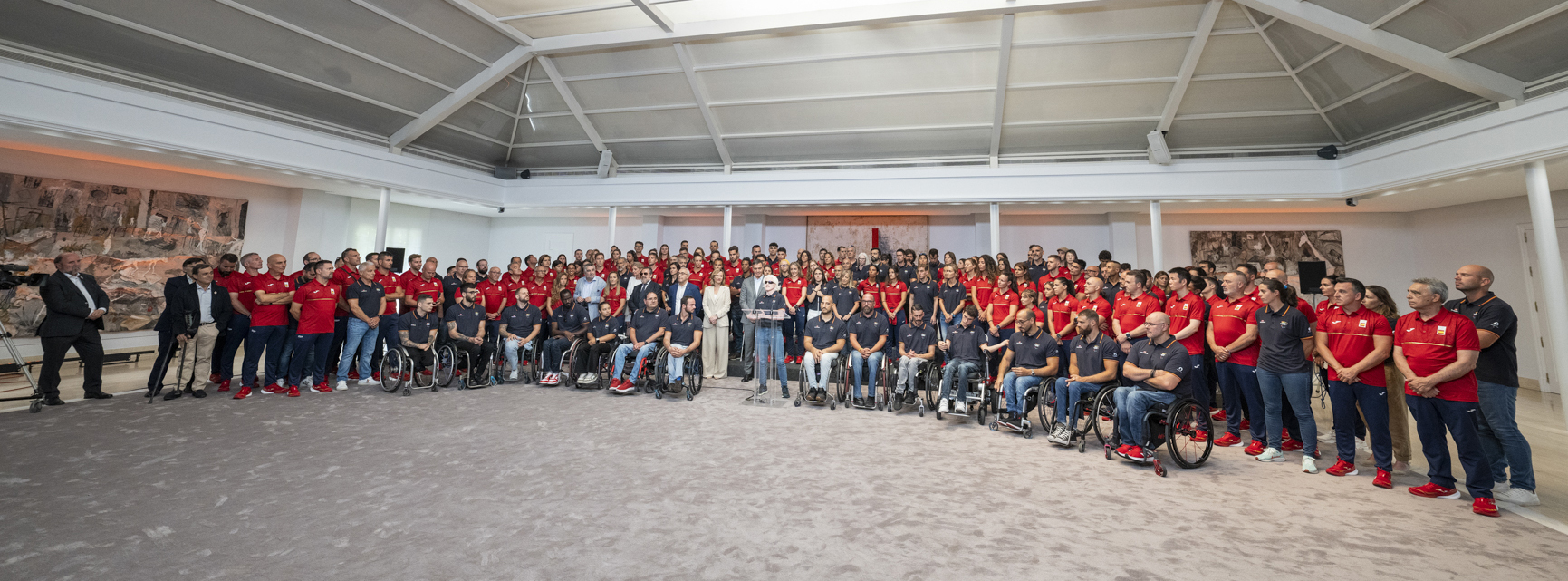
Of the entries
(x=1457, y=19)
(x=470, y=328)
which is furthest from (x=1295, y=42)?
(x=470, y=328)

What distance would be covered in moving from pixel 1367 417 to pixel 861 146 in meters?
7.85

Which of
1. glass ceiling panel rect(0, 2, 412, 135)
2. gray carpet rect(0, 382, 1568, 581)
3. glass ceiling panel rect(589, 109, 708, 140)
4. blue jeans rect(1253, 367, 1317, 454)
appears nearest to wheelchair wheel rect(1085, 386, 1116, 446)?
gray carpet rect(0, 382, 1568, 581)

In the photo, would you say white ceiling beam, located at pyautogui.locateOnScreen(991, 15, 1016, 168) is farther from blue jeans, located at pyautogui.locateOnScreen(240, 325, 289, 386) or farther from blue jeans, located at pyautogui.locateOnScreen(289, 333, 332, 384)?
blue jeans, located at pyautogui.locateOnScreen(240, 325, 289, 386)

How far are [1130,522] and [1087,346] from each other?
192 centimetres

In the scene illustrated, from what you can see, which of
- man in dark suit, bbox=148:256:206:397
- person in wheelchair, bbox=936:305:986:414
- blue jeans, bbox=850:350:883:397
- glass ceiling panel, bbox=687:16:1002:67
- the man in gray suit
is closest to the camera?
person in wheelchair, bbox=936:305:986:414

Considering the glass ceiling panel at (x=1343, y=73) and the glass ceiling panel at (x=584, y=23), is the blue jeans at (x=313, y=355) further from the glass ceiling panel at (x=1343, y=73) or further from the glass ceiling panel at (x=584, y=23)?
the glass ceiling panel at (x=1343, y=73)

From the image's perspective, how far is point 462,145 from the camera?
35.5 feet

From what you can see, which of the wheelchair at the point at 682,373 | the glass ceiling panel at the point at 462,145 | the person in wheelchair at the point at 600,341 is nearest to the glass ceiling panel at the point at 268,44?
the glass ceiling panel at the point at 462,145

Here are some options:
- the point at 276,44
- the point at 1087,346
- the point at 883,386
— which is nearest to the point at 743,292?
the point at 883,386

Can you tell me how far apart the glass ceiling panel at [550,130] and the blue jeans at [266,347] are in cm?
620

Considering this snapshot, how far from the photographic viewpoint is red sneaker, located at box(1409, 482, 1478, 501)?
3283 millimetres

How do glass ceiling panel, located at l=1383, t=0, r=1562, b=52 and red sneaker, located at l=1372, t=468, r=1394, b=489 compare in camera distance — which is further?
glass ceiling panel, located at l=1383, t=0, r=1562, b=52

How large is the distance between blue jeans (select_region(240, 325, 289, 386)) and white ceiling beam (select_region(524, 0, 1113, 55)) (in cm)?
559

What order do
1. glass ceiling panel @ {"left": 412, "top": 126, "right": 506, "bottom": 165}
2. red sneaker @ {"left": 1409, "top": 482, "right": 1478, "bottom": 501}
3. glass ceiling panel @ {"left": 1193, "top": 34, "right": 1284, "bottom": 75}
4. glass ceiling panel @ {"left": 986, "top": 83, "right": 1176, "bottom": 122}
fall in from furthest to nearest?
glass ceiling panel @ {"left": 412, "top": 126, "right": 506, "bottom": 165} → glass ceiling panel @ {"left": 986, "top": 83, "right": 1176, "bottom": 122} → glass ceiling panel @ {"left": 1193, "top": 34, "right": 1284, "bottom": 75} → red sneaker @ {"left": 1409, "top": 482, "right": 1478, "bottom": 501}
